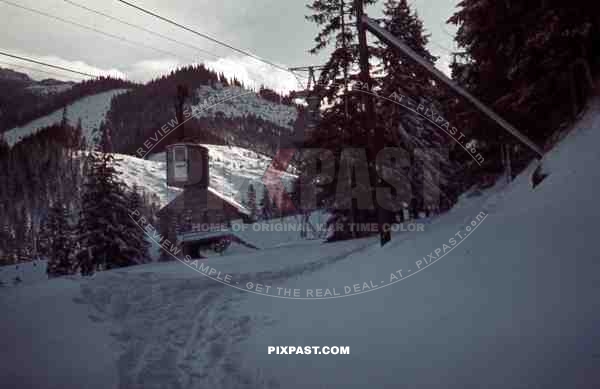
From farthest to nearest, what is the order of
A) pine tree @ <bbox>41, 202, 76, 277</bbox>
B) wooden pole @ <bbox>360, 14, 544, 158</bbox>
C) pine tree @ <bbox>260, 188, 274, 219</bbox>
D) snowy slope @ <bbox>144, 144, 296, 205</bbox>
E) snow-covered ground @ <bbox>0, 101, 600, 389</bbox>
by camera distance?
1. snowy slope @ <bbox>144, 144, 296, 205</bbox>
2. pine tree @ <bbox>260, 188, 274, 219</bbox>
3. pine tree @ <bbox>41, 202, 76, 277</bbox>
4. wooden pole @ <bbox>360, 14, 544, 158</bbox>
5. snow-covered ground @ <bbox>0, 101, 600, 389</bbox>

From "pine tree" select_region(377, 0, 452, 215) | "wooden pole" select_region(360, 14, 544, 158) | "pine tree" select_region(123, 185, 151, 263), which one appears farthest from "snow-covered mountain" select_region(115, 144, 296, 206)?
"wooden pole" select_region(360, 14, 544, 158)

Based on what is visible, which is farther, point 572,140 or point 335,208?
point 335,208

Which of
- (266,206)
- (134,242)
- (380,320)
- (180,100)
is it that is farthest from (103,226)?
(266,206)

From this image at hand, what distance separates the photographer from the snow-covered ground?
12.7 ft

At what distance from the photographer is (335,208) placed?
18156 millimetres

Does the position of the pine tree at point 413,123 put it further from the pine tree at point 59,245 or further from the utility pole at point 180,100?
the pine tree at point 59,245

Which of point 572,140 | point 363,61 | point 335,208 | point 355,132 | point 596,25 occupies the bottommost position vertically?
point 335,208

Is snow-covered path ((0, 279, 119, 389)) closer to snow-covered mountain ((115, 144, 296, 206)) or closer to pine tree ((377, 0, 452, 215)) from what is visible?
pine tree ((377, 0, 452, 215))

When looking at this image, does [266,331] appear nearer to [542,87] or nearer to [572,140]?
[572,140]

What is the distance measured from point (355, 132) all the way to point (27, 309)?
1351 cm

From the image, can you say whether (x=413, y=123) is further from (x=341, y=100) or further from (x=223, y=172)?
(x=223, y=172)

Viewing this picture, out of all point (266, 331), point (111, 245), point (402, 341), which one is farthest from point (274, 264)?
point (111, 245)

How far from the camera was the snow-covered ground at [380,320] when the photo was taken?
388cm

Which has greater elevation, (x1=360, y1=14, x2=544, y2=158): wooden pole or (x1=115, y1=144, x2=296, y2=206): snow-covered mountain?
(x1=115, y1=144, x2=296, y2=206): snow-covered mountain
